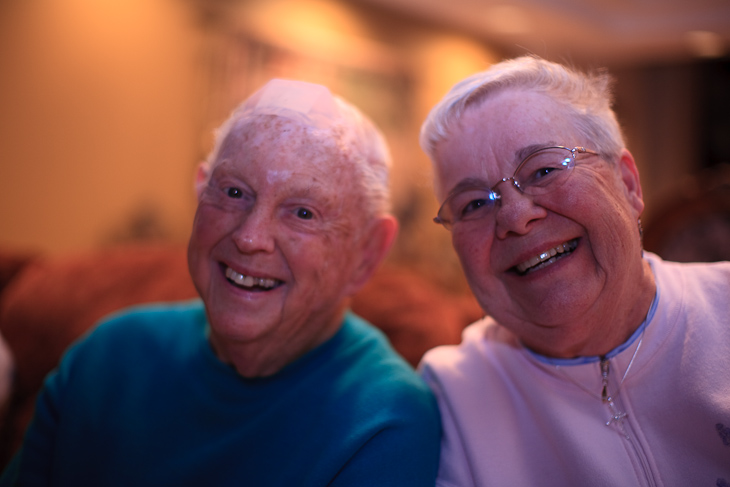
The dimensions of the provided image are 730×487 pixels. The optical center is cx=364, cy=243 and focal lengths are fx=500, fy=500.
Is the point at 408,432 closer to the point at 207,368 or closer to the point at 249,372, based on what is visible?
the point at 249,372

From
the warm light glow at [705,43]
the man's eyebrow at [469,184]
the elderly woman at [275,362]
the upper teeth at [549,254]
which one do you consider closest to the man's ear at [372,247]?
the elderly woman at [275,362]

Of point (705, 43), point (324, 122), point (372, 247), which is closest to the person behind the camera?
point (324, 122)

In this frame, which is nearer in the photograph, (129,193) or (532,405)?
(532,405)

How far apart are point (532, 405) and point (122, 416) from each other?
1.09 m

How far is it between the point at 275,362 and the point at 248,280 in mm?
241

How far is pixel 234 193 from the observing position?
49.2 inches

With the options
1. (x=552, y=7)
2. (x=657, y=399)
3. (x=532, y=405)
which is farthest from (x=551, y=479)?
(x=552, y=7)

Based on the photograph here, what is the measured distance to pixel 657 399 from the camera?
107 centimetres

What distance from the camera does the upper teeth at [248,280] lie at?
4.07 feet

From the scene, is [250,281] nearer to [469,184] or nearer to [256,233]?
[256,233]

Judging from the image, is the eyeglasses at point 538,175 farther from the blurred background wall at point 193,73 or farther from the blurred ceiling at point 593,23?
the blurred ceiling at point 593,23

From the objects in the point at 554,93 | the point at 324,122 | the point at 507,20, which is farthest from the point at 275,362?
the point at 507,20

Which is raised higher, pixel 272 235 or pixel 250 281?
pixel 272 235

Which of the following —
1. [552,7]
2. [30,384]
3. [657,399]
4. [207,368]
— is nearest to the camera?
[657,399]
